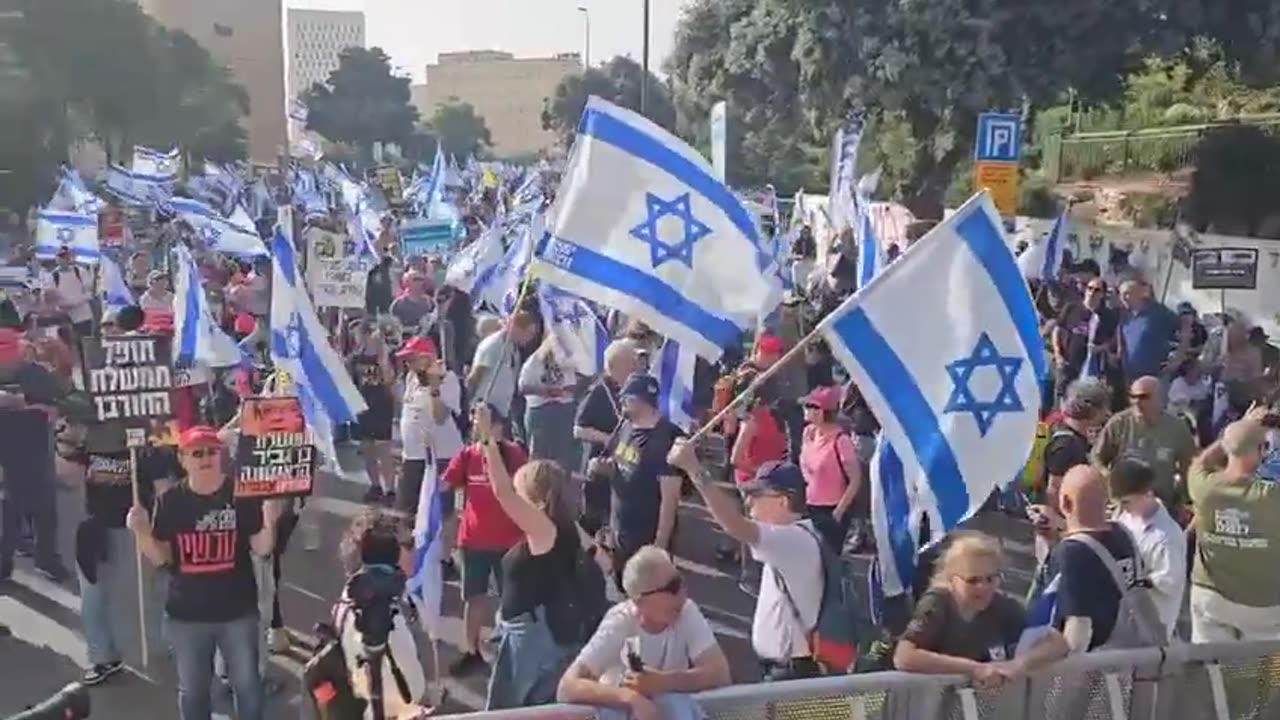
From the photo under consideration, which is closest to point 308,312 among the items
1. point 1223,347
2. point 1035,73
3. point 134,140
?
point 1223,347

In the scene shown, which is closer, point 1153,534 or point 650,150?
point 1153,534

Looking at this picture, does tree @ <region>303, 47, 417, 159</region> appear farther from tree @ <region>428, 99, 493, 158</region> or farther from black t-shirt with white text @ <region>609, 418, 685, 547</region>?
black t-shirt with white text @ <region>609, 418, 685, 547</region>

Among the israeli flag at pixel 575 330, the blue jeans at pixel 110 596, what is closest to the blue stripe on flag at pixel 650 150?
the blue jeans at pixel 110 596

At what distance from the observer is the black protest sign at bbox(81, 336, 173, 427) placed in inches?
280

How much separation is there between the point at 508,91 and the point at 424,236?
146 metres

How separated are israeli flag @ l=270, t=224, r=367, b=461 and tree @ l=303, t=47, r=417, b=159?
81262 mm

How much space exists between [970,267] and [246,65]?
12389 cm

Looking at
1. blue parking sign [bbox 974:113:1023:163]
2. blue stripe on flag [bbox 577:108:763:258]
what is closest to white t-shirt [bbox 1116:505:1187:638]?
blue stripe on flag [bbox 577:108:763:258]

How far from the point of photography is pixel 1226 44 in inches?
997

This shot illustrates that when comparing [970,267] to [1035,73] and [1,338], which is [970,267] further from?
[1035,73]

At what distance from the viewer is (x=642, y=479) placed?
771 cm

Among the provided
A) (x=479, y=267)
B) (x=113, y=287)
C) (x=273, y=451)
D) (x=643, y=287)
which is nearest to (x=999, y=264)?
(x=643, y=287)

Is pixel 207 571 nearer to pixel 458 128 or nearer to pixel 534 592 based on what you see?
pixel 534 592

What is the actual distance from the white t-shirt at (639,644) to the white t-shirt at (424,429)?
4.26 m
